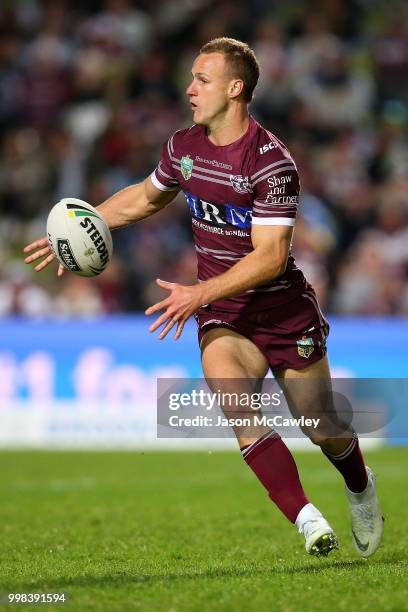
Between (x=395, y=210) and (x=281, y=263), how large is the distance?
8888 mm

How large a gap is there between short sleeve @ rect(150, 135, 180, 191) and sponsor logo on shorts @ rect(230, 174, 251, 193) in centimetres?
48

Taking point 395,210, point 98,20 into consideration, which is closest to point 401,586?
point 395,210

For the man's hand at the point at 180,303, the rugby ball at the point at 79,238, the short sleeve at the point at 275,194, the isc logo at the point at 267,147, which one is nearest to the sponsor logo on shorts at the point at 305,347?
the short sleeve at the point at 275,194

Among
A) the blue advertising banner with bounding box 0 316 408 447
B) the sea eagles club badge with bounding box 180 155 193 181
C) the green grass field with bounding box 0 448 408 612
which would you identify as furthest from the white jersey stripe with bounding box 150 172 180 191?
the blue advertising banner with bounding box 0 316 408 447

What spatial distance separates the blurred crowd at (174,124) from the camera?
14.4m

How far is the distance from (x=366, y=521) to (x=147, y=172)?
10.3 m

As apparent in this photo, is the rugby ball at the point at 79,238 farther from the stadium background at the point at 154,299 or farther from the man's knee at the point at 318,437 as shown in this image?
the stadium background at the point at 154,299

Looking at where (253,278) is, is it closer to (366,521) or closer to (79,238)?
(79,238)

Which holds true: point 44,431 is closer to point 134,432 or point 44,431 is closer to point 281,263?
point 134,432

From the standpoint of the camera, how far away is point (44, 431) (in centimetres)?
1316

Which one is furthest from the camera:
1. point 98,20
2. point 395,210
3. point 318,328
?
point 98,20

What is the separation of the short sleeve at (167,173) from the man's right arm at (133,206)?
0.06 m

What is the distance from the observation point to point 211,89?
20.2 ft

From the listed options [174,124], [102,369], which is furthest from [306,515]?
[174,124]
